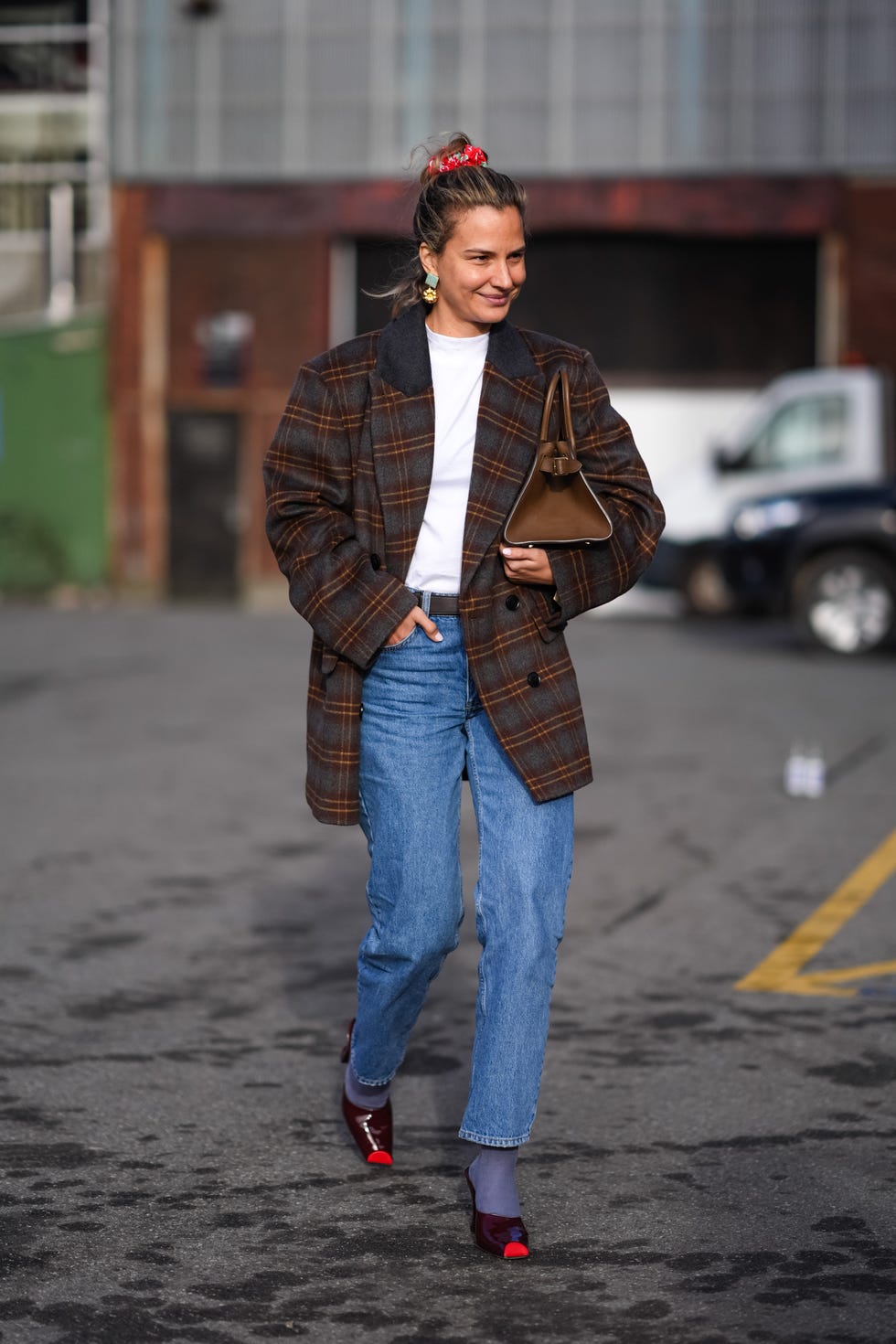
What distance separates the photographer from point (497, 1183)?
166 inches

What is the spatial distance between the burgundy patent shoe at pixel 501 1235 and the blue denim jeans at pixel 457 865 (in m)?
0.14

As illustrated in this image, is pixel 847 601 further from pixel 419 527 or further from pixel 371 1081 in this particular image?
pixel 419 527

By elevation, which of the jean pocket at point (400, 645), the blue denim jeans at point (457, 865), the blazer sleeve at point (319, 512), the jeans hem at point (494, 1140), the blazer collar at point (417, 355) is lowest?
the jeans hem at point (494, 1140)

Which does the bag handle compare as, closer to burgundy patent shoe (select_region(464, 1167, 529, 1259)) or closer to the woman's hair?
the woman's hair

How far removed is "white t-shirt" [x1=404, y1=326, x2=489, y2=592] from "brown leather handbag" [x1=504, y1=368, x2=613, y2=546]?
12cm

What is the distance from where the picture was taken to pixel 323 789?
176 inches

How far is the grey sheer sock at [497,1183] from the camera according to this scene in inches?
166

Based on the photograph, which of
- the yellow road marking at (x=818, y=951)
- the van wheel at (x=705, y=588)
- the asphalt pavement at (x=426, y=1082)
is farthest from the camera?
the van wheel at (x=705, y=588)

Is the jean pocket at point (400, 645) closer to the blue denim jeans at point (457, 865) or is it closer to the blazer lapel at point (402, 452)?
the blue denim jeans at point (457, 865)

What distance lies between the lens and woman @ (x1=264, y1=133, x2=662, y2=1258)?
4.25 metres

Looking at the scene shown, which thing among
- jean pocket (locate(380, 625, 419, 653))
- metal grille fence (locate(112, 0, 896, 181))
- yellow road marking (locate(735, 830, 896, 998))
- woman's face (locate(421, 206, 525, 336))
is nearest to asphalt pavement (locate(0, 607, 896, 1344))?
yellow road marking (locate(735, 830, 896, 998))

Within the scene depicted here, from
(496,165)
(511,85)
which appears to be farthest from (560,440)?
(511,85)

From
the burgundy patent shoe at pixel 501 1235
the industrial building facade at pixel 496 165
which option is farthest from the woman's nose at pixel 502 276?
the industrial building facade at pixel 496 165

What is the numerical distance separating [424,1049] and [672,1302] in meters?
1.95
